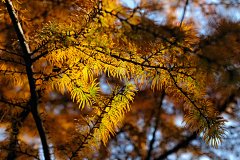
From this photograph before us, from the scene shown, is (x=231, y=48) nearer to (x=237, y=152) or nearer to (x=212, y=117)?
(x=212, y=117)

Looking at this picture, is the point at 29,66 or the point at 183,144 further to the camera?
the point at 183,144

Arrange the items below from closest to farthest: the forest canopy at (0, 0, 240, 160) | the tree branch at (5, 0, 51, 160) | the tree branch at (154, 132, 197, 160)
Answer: the forest canopy at (0, 0, 240, 160) < the tree branch at (5, 0, 51, 160) < the tree branch at (154, 132, 197, 160)

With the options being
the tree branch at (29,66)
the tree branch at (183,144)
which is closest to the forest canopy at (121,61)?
the tree branch at (29,66)

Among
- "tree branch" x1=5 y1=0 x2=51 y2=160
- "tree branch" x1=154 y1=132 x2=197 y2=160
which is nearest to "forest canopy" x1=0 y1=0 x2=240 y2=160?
"tree branch" x1=5 y1=0 x2=51 y2=160

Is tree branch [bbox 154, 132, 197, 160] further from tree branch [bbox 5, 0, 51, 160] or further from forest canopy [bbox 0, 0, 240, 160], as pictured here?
tree branch [bbox 5, 0, 51, 160]

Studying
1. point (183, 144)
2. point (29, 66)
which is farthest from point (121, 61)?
point (183, 144)

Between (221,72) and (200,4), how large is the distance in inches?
37.2

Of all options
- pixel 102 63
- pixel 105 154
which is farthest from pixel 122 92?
pixel 105 154

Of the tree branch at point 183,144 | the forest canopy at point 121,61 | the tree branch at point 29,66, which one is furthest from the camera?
the tree branch at point 183,144

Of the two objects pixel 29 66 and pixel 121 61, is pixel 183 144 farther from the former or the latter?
pixel 29 66

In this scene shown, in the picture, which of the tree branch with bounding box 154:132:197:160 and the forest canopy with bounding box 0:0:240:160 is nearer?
the forest canopy with bounding box 0:0:240:160

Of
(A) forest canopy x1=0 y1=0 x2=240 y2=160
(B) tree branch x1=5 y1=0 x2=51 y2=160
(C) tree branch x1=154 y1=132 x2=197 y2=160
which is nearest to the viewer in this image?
(A) forest canopy x1=0 y1=0 x2=240 y2=160

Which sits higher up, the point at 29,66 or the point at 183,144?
the point at 29,66

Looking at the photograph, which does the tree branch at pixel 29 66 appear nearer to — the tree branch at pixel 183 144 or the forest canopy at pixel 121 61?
the forest canopy at pixel 121 61
